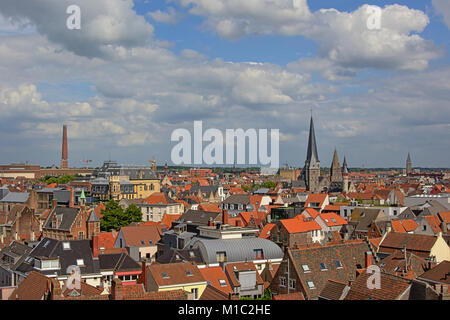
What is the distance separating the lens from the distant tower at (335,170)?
191 meters

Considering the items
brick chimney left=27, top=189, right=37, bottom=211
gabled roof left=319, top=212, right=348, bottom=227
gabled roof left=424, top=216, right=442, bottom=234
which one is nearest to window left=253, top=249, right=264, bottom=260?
gabled roof left=319, top=212, right=348, bottom=227

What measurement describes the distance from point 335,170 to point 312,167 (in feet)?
86.4

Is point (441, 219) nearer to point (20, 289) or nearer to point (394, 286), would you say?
point (394, 286)

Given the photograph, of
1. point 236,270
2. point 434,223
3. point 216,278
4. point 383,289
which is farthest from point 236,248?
point 434,223

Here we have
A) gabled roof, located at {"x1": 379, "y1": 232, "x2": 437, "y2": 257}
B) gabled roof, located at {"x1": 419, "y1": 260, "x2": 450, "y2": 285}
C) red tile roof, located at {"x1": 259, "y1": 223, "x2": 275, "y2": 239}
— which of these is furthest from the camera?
red tile roof, located at {"x1": 259, "y1": 223, "x2": 275, "y2": 239}

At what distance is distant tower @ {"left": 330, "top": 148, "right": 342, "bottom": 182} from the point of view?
191125 millimetres

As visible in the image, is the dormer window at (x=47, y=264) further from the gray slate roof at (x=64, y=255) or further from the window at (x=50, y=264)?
the gray slate roof at (x=64, y=255)

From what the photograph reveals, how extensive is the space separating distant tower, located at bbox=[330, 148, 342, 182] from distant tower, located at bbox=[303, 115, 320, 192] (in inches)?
693

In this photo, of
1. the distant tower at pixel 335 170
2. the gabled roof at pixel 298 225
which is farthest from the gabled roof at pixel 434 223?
the distant tower at pixel 335 170

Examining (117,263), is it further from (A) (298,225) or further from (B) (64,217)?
(B) (64,217)

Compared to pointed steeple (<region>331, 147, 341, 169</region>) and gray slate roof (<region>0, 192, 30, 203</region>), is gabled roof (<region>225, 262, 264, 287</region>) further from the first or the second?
pointed steeple (<region>331, 147, 341, 169</region>)
